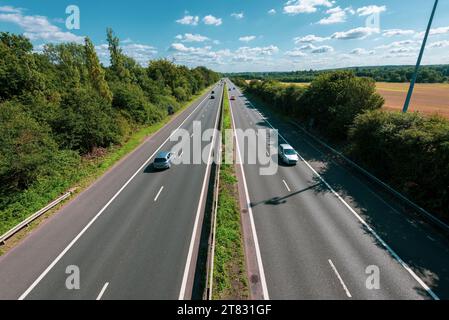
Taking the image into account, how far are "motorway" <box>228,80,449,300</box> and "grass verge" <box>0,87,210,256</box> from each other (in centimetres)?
1498

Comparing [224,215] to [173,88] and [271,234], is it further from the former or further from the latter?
[173,88]

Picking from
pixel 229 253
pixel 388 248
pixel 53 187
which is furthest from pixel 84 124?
pixel 388 248

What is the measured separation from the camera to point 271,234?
13.7m

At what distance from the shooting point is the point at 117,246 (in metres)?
13.1

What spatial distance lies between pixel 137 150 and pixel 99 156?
15.2 ft

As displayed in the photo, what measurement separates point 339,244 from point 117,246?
41.6 feet

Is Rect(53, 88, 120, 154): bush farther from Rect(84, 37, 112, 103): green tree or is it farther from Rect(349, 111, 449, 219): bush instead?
Rect(349, 111, 449, 219): bush

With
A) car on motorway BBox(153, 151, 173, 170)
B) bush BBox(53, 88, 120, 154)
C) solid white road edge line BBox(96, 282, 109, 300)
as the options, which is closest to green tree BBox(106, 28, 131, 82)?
bush BBox(53, 88, 120, 154)

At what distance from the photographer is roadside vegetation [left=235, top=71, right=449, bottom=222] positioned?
48.0 feet

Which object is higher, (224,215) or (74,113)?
(74,113)

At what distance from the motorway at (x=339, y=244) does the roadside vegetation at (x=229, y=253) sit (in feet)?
3.49

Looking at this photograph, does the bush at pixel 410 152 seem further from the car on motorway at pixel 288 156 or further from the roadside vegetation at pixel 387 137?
the car on motorway at pixel 288 156

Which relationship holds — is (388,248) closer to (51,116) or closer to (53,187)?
(53,187)
